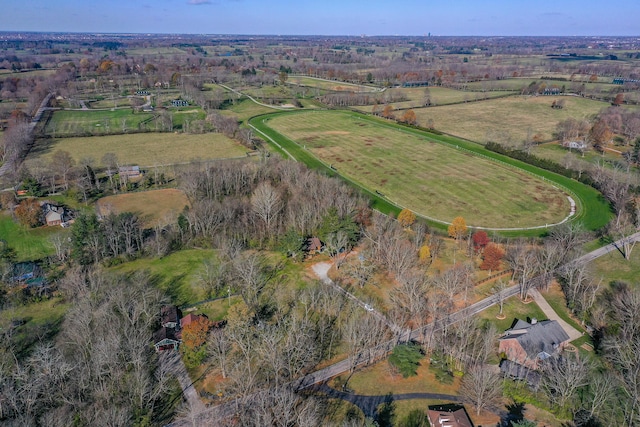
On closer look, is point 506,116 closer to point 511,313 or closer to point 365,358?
point 511,313

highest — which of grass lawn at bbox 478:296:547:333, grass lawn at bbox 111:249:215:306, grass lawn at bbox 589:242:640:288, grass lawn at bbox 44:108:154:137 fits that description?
grass lawn at bbox 44:108:154:137

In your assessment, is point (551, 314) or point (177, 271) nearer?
point (551, 314)

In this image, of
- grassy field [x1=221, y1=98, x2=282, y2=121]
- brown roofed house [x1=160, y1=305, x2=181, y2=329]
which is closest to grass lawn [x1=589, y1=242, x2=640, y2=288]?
brown roofed house [x1=160, y1=305, x2=181, y2=329]

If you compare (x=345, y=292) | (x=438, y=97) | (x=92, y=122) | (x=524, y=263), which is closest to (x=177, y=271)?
(x=345, y=292)

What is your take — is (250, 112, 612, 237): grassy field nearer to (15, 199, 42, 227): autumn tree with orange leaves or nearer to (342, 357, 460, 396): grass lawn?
(342, 357, 460, 396): grass lawn

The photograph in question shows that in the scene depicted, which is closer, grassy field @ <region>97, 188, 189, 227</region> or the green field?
grassy field @ <region>97, 188, 189, 227</region>

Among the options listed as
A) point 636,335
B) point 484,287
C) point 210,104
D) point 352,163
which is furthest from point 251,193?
point 210,104

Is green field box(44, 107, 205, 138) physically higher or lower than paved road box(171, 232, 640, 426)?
higher
